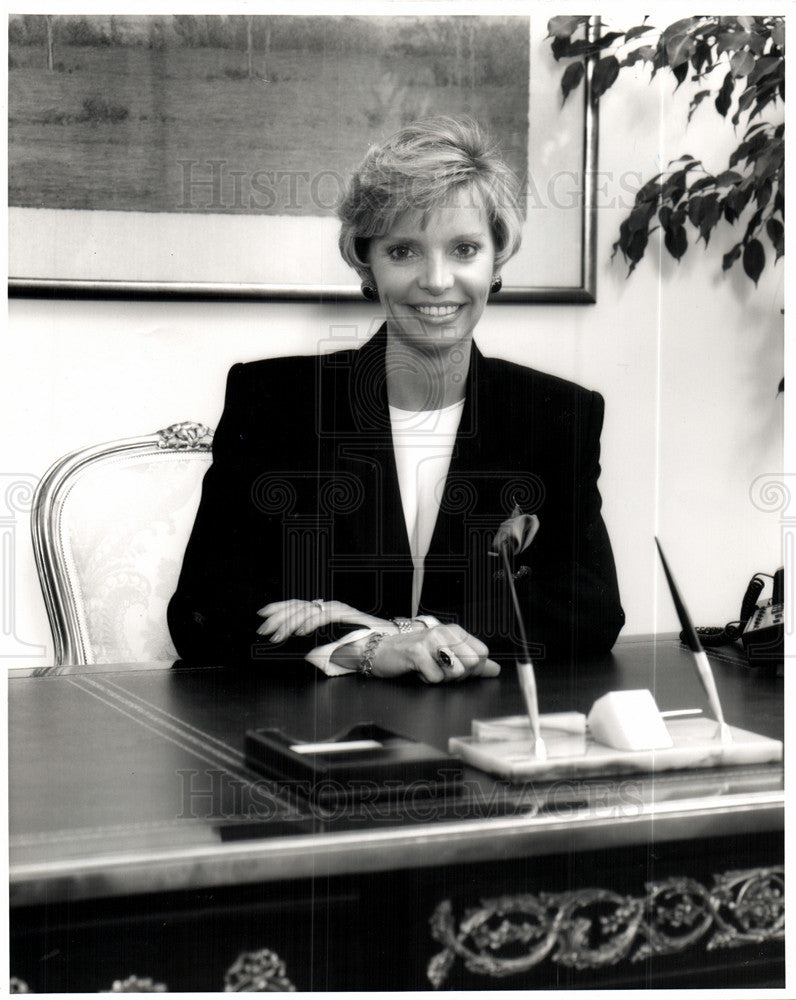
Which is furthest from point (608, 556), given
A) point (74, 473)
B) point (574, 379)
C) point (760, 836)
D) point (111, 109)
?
point (111, 109)

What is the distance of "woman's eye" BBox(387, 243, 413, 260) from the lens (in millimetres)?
1671

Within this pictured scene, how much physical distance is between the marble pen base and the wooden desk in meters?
0.02

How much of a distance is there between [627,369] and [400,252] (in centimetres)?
48

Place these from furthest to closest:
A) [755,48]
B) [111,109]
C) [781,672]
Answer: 1. [755,48]
2. [111,109]
3. [781,672]

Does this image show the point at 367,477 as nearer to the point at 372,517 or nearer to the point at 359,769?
the point at 372,517

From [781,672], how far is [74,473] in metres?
1.15

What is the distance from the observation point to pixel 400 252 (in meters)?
1.68

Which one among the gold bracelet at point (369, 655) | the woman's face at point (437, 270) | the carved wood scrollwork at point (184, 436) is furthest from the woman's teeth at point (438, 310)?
the gold bracelet at point (369, 655)

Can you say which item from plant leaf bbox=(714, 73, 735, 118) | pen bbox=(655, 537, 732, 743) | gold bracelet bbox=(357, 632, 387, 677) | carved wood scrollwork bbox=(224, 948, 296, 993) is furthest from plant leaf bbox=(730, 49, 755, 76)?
carved wood scrollwork bbox=(224, 948, 296, 993)

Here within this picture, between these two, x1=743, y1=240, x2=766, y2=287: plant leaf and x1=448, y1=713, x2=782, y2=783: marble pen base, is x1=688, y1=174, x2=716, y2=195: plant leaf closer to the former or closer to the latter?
x1=743, y1=240, x2=766, y2=287: plant leaf

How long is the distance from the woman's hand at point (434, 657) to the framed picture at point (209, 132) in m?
0.59

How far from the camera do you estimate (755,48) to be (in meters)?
1.85

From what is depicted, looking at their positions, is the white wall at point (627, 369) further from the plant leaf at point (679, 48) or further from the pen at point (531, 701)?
the pen at point (531, 701)

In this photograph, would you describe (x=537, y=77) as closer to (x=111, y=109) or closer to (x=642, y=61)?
(x=642, y=61)
